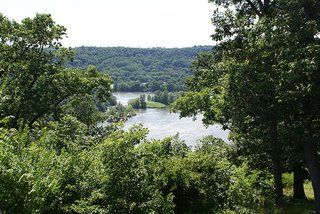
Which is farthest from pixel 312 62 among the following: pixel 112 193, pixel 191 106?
pixel 191 106

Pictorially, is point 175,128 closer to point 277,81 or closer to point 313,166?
point 313,166

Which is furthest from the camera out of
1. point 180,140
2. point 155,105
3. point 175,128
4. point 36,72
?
point 155,105

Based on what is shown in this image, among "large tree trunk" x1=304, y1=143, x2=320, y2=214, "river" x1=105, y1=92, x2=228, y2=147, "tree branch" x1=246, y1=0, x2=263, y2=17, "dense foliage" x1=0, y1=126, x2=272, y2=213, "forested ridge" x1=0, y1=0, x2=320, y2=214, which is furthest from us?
"river" x1=105, y1=92, x2=228, y2=147

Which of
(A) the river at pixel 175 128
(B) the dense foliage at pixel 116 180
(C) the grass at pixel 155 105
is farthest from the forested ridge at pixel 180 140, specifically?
(C) the grass at pixel 155 105

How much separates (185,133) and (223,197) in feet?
225

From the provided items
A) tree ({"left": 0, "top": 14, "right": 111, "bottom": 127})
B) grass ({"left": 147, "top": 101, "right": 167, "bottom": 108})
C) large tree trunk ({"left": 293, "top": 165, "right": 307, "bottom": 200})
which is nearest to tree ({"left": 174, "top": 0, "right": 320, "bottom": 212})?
large tree trunk ({"left": 293, "top": 165, "right": 307, "bottom": 200})

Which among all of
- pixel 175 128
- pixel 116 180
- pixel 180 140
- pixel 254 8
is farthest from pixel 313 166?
pixel 175 128

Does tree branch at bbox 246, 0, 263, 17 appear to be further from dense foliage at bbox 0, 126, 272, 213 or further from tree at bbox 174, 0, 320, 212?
dense foliage at bbox 0, 126, 272, 213

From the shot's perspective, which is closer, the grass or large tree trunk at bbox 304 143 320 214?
large tree trunk at bbox 304 143 320 214

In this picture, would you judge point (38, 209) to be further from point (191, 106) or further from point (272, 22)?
point (191, 106)

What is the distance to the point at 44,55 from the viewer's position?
24.5m

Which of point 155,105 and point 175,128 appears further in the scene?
point 155,105

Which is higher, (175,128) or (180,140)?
(180,140)

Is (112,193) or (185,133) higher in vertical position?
(112,193)
